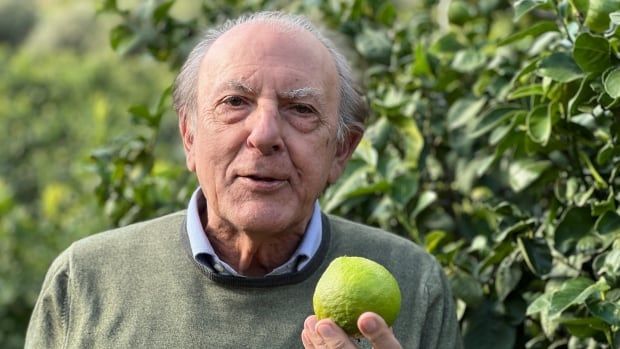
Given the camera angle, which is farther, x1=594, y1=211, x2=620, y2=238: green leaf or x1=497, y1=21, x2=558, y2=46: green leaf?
x1=497, y1=21, x2=558, y2=46: green leaf

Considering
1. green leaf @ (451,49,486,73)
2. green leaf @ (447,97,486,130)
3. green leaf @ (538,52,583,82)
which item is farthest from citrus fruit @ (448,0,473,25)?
green leaf @ (538,52,583,82)

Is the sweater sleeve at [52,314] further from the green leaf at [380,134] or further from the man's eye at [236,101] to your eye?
the green leaf at [380,134]

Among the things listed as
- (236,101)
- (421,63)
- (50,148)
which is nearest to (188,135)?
(236,101)

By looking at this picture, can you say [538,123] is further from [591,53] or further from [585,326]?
[585,326]

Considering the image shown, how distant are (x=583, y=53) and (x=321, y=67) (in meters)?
0.60

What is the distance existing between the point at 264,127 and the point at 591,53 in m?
0.74

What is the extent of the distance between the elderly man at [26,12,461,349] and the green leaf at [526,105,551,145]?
0.42 m

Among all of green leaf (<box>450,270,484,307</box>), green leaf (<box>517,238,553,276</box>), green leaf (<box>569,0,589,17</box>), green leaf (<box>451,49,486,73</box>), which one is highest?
green leaf (<box>569,0,589,17</box>)

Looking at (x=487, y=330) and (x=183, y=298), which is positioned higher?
(x=183, y=298)

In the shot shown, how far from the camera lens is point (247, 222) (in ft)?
7.33

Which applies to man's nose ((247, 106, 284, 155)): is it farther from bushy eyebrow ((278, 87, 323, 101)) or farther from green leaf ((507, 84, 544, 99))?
green leaf ((507, 84, 544, 99))

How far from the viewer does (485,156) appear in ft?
10.1

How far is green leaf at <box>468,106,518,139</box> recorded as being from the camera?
262 centimetres

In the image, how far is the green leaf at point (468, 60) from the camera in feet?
9.32
